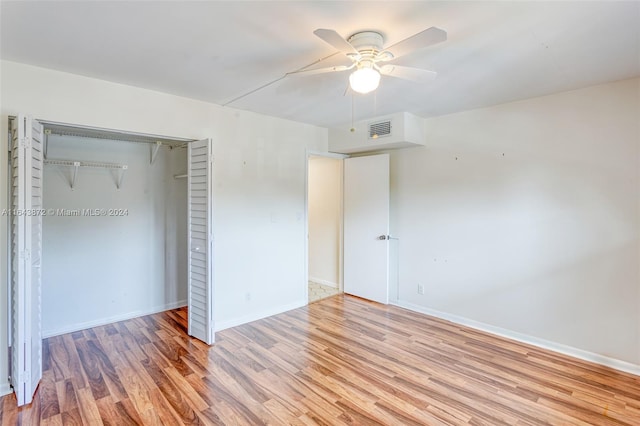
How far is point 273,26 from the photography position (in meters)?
1.93

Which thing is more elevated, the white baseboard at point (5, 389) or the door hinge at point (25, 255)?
the door hinge at point (25, 255)

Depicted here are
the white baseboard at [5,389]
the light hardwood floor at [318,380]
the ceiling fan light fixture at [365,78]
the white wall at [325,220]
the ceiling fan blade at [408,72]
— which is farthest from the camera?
the white wall at [325,220]

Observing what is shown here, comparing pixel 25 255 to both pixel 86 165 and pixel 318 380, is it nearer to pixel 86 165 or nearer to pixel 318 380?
pixel 86 165

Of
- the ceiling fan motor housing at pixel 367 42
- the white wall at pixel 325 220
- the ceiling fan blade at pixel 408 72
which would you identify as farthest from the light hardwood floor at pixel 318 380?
the ceiling fan motor housing at pixel 367 42

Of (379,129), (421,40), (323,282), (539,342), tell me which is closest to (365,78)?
(421,40)

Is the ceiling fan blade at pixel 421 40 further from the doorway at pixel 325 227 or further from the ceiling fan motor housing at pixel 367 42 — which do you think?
the doorway at pixel 325 227

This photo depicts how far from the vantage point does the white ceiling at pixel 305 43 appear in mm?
1762

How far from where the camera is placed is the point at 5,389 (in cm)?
241

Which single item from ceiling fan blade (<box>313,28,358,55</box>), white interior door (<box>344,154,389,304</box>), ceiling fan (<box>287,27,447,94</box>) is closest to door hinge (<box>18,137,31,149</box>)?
ceiling fan (<box>287,27,447,94</box>)

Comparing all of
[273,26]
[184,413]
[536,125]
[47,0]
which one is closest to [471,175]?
[536,125]

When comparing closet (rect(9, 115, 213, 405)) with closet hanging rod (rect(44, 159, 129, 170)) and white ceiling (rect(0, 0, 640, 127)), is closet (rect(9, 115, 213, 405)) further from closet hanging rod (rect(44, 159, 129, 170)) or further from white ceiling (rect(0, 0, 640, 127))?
white ceiling (rect(0, 0, 640, 127))

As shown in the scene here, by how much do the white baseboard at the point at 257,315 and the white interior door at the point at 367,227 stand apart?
90 cm

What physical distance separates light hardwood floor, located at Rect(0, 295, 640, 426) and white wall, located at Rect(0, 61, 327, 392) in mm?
557

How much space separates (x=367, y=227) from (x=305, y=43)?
2937 millimetres
